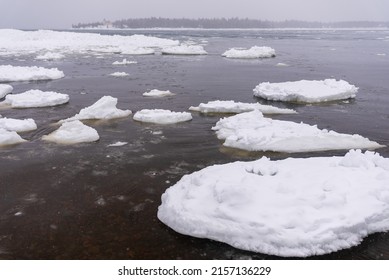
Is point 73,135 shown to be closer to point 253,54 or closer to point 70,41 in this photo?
point 253,54

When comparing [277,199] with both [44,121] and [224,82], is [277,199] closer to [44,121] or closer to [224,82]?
[44,121]

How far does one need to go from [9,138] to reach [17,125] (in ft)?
3.86

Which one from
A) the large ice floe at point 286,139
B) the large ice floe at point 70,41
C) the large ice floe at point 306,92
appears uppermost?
the large ice floe at point 306,92

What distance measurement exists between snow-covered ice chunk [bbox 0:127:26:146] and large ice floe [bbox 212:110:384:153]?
5.02 metres

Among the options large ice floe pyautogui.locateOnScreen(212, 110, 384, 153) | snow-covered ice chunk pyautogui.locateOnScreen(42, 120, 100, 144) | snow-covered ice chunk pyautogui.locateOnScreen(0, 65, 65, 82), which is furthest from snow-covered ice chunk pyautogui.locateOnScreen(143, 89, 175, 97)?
snow-covered ice chunk pyautogui.locateOnScreen(0, 65, 65, 82)

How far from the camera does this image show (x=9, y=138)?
9.81 m

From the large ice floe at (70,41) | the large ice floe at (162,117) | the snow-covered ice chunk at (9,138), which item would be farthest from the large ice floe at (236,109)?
the large ice floe at (70,41)

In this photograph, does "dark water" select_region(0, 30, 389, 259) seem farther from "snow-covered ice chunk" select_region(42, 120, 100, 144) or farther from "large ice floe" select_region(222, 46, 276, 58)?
"large ice floe" select_region(222, 46, 276, 58)

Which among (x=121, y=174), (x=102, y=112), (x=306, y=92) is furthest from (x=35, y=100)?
(x=306, y=92)

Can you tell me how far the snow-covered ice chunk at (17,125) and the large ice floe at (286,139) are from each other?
5147mm

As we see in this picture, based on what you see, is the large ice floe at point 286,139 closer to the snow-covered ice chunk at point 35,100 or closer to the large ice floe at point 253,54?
the snow-covered ice chunk at point 35,100

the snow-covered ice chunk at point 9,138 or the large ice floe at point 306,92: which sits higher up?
the large ice floe at point 306,92

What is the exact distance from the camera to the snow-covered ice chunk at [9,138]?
977 centimetres
